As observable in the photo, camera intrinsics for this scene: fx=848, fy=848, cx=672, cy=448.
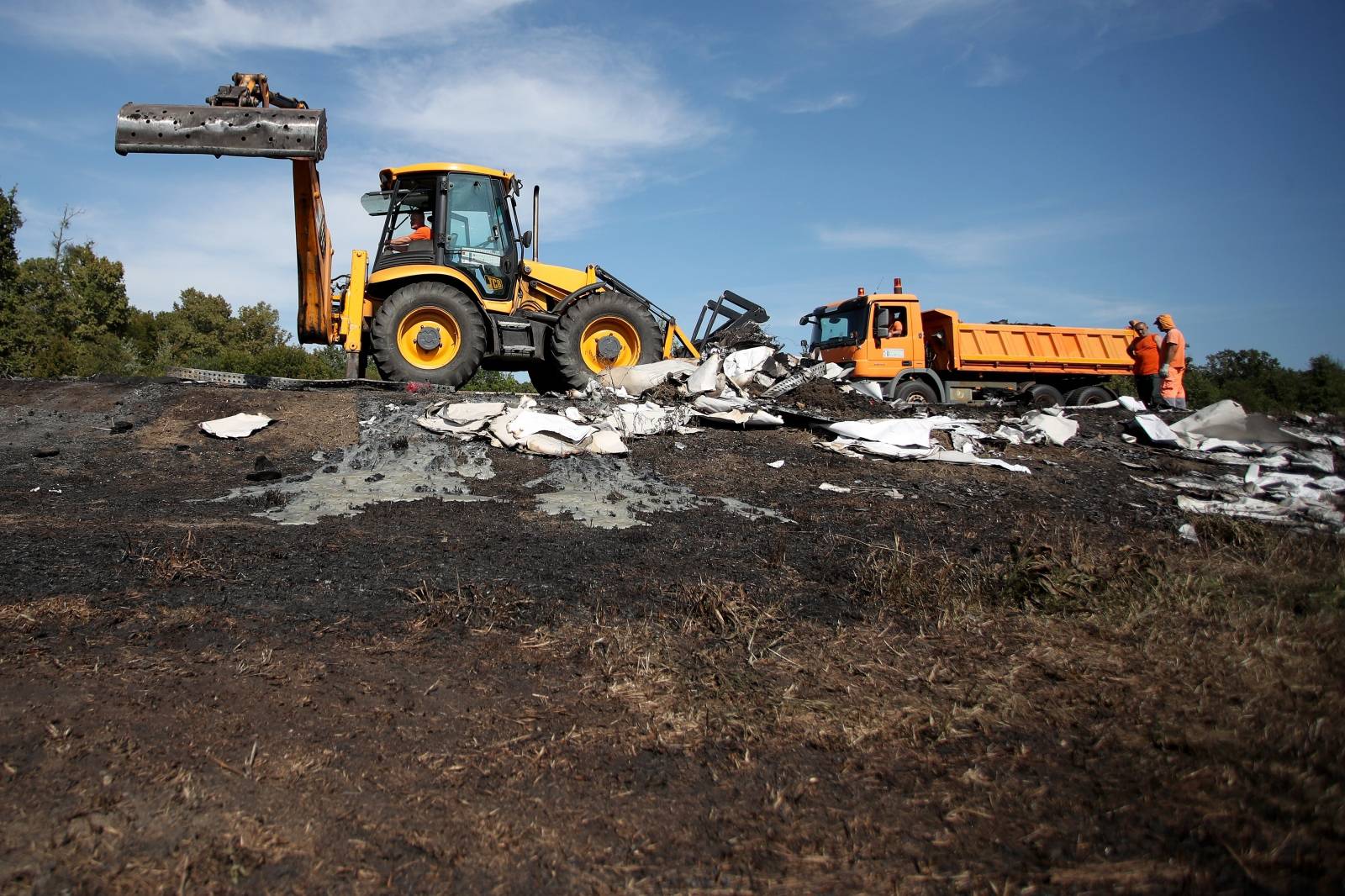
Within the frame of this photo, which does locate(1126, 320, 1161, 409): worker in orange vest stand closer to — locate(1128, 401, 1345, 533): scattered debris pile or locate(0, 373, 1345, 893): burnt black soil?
locate(1128, 401, 1345, 533): scattered debris pile

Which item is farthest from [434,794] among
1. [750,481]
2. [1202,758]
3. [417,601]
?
[750,481]

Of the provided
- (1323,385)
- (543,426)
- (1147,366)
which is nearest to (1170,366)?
(1147,366)

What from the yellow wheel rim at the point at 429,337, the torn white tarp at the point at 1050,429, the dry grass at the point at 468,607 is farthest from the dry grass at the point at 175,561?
the torn white tarp at the point at 1050,429

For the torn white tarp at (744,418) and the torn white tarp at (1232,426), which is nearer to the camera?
the torn white tarp at (744,418)

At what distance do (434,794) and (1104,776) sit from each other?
6.65ft

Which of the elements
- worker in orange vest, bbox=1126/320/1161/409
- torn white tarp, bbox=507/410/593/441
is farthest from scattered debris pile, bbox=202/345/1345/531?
worker in orange vest, bbox=1126/320/1161/409

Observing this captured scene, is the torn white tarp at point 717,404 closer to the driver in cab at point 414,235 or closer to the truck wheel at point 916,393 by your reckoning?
the driver in cab at point 414,235

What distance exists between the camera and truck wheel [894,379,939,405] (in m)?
14.8

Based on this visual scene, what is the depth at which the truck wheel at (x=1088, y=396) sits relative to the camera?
53.9 feet

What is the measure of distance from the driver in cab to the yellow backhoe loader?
1cm

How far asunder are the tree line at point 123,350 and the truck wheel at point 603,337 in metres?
15.3

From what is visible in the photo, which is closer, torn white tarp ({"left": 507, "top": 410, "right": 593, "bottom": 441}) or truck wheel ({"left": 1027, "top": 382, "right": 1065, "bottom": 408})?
torn white tarp ({"left": 507, "top": 410, "right": 593, "bottom": 441})

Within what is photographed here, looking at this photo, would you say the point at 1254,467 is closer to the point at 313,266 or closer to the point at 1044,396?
the point at 1044,396

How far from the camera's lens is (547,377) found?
39.7 ft
